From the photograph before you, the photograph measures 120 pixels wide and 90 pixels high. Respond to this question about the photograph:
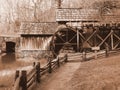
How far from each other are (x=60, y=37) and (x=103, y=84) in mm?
19320

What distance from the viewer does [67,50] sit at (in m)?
30.6

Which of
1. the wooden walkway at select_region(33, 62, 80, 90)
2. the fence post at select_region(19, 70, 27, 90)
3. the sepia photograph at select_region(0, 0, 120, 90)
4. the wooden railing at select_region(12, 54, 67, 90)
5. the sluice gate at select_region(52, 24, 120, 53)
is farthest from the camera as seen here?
the sluice gate at select_region(52, 24, 120, 53)

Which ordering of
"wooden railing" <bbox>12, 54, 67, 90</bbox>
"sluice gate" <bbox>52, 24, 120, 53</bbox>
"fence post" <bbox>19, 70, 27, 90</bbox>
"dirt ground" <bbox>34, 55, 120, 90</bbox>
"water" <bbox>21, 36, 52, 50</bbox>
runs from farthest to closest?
"water" <bbox>21, 36, 52, 50</bbox> → "sluice gate" <bbox>52, 24, 120, 53</bbox> → "dirt ground" <bbox>34, 55, 120, 90</bbox> → "fence post" <bbox>19, 70, 27, 90</bbox> → "wooden railing" <bbox>12, 54, 67, 90</bbox>

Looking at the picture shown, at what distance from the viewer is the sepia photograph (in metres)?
13.1

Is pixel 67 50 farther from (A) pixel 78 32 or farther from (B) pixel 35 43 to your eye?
(B) pixel 35 43

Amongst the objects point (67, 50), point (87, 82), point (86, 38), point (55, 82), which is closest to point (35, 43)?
point (67, 50)

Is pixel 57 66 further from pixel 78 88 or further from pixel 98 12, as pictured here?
pixel 98 12

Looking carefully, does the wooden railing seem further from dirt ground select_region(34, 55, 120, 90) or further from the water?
the water

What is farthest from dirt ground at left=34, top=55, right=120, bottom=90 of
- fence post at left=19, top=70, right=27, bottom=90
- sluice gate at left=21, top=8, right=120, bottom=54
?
sluice gate at left=21, top=8, right=120, bottom=54

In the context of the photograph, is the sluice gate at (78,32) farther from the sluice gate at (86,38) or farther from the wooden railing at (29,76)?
the wooden railing at (29,76)

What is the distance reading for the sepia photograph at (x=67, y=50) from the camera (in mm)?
13117

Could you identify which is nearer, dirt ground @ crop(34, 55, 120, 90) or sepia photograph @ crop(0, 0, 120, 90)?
dirt ground @ crop(34, 55, 120, 90)

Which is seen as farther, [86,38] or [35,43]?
[35,43]

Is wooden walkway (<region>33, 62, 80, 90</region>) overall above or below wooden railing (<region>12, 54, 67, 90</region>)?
below
